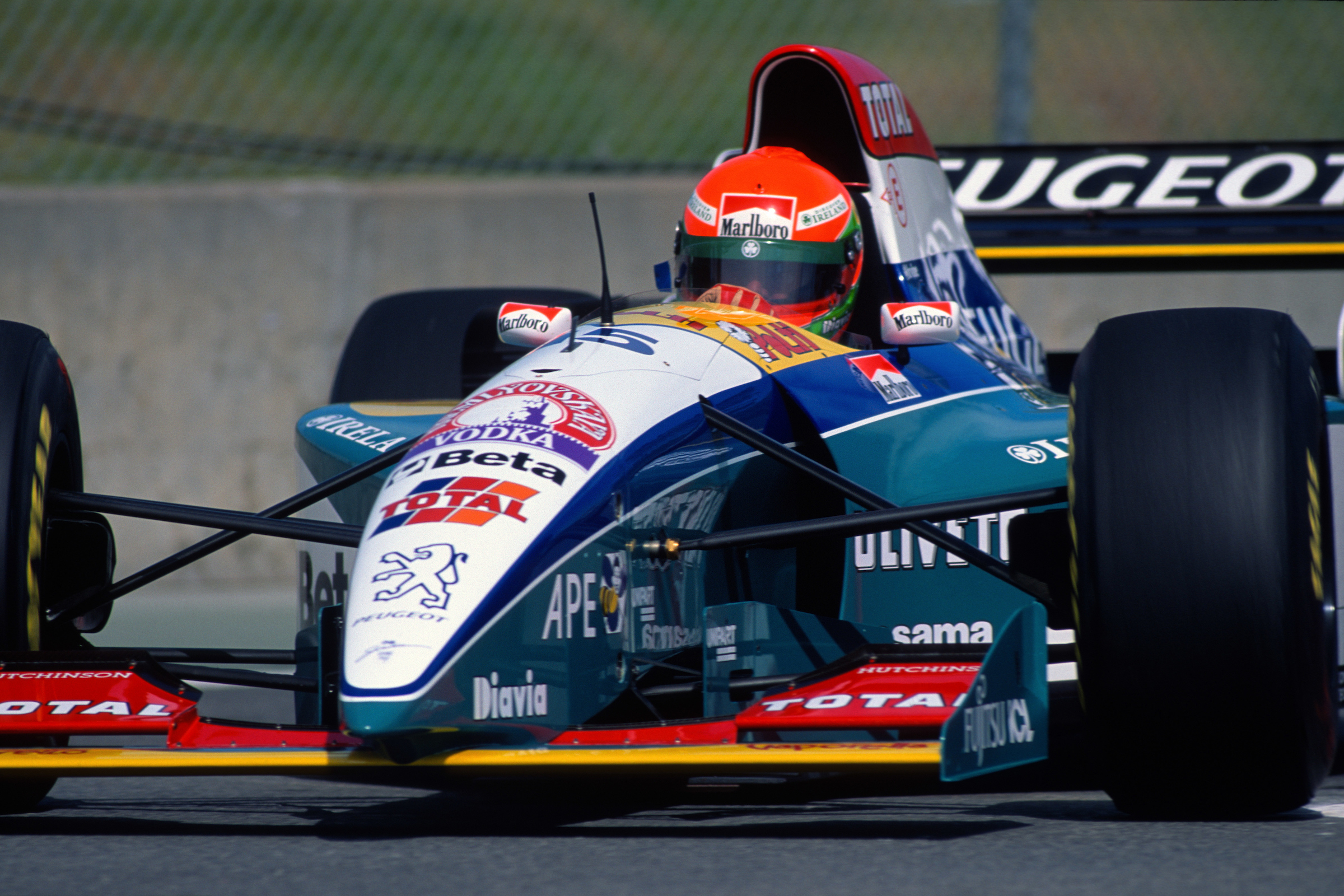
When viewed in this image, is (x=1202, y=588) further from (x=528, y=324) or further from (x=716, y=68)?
(x=716, y=68)

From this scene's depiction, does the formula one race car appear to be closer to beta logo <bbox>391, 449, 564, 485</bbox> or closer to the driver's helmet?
beta logo <bbox>391, 449, 564, 485</bbox>

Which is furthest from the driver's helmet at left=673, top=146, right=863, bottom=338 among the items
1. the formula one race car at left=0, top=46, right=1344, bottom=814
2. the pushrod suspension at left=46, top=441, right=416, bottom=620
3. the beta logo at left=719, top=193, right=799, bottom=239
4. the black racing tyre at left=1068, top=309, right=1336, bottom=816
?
the black racing tyre at left=1068, top=309, right=1336, bottom=816

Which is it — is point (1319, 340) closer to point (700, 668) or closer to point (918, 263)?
point (918, 263)

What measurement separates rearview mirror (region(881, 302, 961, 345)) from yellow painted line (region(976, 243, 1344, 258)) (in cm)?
194

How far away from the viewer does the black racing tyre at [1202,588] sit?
3.28 metres

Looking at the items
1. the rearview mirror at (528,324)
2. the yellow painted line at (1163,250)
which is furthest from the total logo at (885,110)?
the rearview mirror at (528,324)

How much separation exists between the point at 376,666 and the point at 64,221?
214 inches

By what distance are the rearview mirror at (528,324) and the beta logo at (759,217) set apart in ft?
1.70

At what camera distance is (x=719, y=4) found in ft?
30.3

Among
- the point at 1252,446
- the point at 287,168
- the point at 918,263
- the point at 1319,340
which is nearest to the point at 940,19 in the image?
the point at 1319,340

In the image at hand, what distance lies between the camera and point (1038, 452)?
14.6 feet

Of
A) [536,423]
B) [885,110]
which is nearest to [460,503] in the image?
[536,423]

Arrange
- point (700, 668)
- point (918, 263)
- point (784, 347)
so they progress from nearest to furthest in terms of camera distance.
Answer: point (700, 668)
point (784, 347)
point (918, 263)

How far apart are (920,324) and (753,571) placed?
28.0 inches
